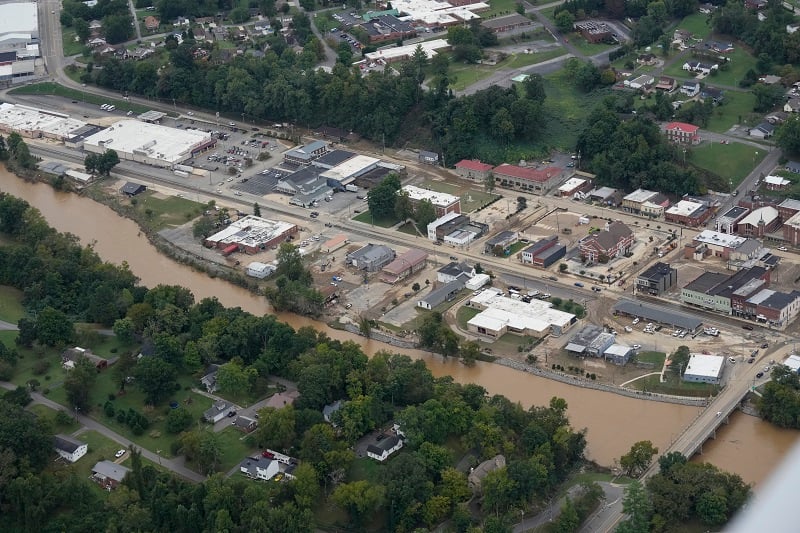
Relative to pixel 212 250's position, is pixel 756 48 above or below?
above

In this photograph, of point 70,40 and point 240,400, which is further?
point 70,40

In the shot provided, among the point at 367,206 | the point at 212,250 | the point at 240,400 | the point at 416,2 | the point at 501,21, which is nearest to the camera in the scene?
the point at 240,400

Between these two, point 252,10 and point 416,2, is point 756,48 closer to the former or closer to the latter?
point 416,2

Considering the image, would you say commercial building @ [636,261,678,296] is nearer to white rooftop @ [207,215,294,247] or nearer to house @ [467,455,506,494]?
house @ [467,455,506,494]

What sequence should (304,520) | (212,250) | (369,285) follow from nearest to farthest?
1. (304,520)
2. (369,285)
3. (212,250)

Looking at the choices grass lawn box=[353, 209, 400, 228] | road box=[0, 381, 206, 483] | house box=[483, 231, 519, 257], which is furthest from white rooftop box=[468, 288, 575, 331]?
road box=[0, 381, 206, 483]

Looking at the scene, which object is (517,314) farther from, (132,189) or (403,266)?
(132,189)

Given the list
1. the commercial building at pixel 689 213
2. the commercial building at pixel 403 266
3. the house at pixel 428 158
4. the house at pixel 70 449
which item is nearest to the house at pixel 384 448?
the house at pixel 70 449

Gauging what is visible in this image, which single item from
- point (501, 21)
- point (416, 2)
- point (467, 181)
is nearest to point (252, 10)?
point (416, 2)
